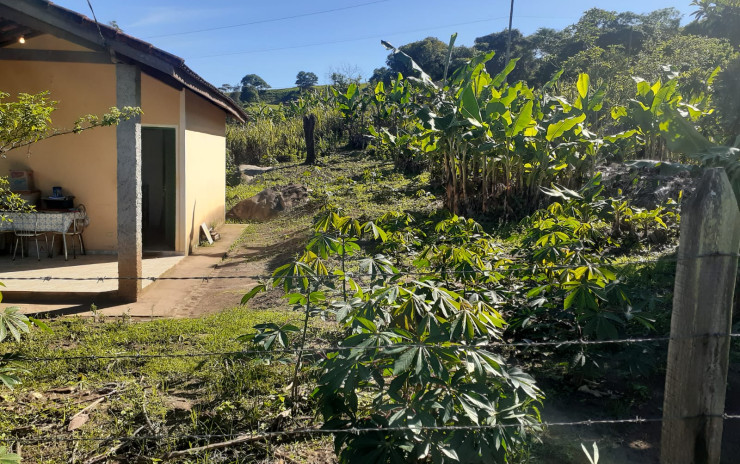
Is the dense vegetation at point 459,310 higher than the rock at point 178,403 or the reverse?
higher

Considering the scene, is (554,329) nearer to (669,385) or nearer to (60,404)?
(669,385)

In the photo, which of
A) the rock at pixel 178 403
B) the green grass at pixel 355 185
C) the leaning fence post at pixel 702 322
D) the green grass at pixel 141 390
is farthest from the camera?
the green grass at pixel 355 185

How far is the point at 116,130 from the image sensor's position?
7.91m

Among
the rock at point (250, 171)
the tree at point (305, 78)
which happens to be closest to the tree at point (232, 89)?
the tree at point (305, 78)

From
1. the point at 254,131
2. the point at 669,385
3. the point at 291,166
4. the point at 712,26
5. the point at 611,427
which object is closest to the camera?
the point at 669,385

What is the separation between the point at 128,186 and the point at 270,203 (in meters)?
7.91

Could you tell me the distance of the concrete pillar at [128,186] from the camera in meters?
7.14

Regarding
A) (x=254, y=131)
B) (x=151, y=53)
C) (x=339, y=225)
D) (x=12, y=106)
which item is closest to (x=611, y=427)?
(x=339, y=225)

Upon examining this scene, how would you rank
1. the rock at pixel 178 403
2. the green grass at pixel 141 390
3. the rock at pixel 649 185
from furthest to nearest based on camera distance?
Answer: the rock at pixel 649 185, the rock at pixel 178 403, the green grass at pixel 141 390

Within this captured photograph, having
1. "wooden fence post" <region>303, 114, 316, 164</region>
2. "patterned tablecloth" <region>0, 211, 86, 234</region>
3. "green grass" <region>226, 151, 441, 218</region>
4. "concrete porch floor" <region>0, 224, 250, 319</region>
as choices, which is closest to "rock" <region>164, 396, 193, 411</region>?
"concrete porch floor" <region>0, 224, 250, 319</region>

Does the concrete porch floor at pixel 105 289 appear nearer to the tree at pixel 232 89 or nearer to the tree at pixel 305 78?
the tree at pixel 232 89

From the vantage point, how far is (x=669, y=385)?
8.77 ft

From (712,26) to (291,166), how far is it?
14.7m

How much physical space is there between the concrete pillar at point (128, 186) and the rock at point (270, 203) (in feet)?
24.8
